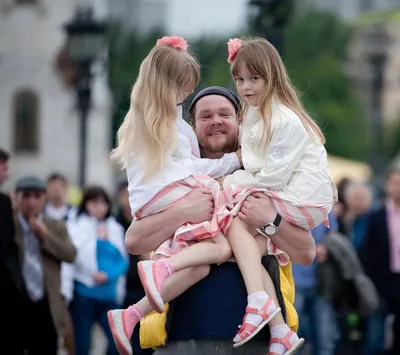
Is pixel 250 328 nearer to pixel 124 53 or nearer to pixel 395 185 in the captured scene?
pixel 395 185

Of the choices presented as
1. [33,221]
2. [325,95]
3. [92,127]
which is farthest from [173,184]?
[325,95]

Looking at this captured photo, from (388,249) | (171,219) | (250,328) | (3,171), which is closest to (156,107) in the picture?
(171,219)

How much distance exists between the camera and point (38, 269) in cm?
1193

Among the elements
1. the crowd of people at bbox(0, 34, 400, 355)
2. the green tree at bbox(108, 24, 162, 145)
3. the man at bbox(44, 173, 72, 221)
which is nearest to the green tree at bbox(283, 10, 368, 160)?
the green tree at bbox(108, 24, 162, 145)

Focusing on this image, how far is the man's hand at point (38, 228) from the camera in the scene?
39.0 ft

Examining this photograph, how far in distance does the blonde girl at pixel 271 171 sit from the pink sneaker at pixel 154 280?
32cm

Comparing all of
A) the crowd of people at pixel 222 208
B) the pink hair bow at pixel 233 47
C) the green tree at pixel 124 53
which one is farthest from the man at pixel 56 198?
the green tree at pixel 124 53

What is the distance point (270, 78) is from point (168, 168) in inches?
22.5

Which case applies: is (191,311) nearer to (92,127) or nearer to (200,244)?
(200,244)

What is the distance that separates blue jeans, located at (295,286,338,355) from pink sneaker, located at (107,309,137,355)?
788 cm

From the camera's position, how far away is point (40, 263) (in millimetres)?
12023

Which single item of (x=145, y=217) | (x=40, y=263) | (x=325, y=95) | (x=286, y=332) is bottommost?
(x=325, y=95)

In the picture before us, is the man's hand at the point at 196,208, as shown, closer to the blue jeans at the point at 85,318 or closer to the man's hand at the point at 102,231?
the blue jeans at the point at 85,318

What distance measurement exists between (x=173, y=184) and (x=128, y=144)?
9.9 inches
